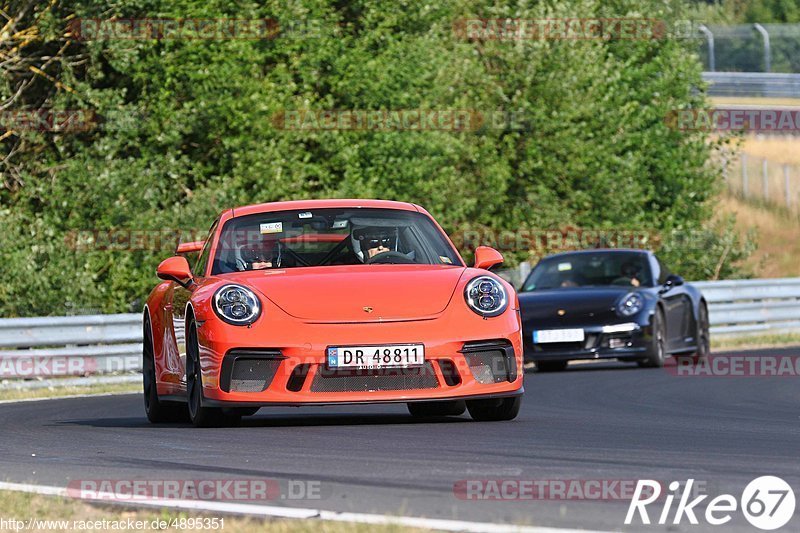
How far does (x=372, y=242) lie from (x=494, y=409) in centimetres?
127

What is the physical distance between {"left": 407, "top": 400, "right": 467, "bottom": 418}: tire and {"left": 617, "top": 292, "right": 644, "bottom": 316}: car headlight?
7.59 m

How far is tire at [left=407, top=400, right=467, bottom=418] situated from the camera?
35.4 ft

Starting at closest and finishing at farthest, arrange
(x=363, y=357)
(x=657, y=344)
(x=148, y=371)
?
(x=363, y=357) → (x=148, y=371) → (x=657, y=344)

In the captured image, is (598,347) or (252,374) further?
(598,347)

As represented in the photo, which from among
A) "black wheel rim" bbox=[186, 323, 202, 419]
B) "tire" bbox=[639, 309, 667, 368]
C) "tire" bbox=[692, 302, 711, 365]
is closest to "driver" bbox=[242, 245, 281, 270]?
"black wheel rim" bbox=[186, 323, 202, 419]

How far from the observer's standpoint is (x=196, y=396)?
989 centimetres

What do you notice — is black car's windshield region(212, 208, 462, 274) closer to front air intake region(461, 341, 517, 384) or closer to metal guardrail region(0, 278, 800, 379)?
front air intake region(461, 341, 517, 384)

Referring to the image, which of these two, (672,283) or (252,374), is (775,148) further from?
(252,374)

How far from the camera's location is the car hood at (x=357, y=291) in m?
9.35

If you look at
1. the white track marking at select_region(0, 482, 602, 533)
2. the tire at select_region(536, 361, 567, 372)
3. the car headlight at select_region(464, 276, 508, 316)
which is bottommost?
the tire at select_region(536, 361, 567, 372)

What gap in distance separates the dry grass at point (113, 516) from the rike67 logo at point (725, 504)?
0.94 meters

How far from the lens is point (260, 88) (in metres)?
27.3

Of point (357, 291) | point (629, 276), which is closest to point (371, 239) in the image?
point (357, 291)

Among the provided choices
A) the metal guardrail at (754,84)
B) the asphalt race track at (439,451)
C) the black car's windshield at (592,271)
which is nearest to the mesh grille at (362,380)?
the asphalt race track at (439,451)
